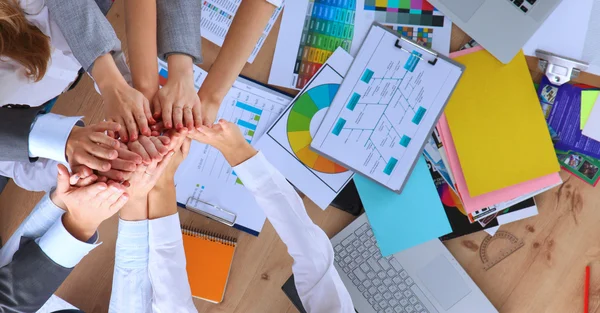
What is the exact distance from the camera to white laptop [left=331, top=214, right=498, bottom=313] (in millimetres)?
1145

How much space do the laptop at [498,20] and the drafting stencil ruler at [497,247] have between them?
0.40 meters

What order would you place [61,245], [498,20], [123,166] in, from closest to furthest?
[123,166], [61,245], [498,20]

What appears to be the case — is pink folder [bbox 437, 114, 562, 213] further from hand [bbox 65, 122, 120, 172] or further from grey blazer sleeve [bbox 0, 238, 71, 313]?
grey blazer sleeve [bbox 0, 238, 71, 313]

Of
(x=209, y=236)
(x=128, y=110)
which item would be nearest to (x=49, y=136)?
(x=128, y=110)

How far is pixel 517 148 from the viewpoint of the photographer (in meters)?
1.15

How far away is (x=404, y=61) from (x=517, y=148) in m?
0.32

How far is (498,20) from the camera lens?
114 centimetres

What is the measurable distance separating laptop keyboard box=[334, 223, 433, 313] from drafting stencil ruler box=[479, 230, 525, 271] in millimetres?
169

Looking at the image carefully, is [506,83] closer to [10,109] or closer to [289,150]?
[289,150]

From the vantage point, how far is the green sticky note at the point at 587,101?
45.3 inches

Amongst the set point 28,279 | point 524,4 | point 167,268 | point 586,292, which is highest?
→ point 524,4

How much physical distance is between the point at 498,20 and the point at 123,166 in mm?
846

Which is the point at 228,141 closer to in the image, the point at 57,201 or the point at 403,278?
the point at 57,201

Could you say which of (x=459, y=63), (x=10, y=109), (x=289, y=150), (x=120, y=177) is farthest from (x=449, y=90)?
(x=10, y=109)
